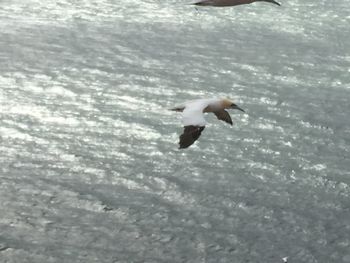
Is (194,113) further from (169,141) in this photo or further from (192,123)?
(169,141)

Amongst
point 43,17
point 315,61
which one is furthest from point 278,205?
point 43,17

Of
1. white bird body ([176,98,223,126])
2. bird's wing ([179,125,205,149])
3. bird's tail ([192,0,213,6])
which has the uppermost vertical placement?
bird's tail ([192,0,213,6])

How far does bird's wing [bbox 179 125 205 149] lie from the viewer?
1.85 feet

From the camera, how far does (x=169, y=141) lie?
15.1 feet

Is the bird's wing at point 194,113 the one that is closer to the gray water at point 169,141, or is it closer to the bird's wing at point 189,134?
the bird's wing at point 189,134

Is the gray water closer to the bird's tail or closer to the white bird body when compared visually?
the white bird body

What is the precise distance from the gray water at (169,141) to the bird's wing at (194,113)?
2.90m

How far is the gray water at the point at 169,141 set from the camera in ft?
11.9

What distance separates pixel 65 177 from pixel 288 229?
1328 mm

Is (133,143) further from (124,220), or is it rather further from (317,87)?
(317,87)

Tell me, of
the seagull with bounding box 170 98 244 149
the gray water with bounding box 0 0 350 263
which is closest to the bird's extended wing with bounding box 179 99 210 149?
the seagull with bounding box 170 98 244 149

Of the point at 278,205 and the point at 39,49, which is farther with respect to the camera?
the point at 39,49

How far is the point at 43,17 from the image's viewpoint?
23.4ft

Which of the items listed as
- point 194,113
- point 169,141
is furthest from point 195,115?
point 169,141
